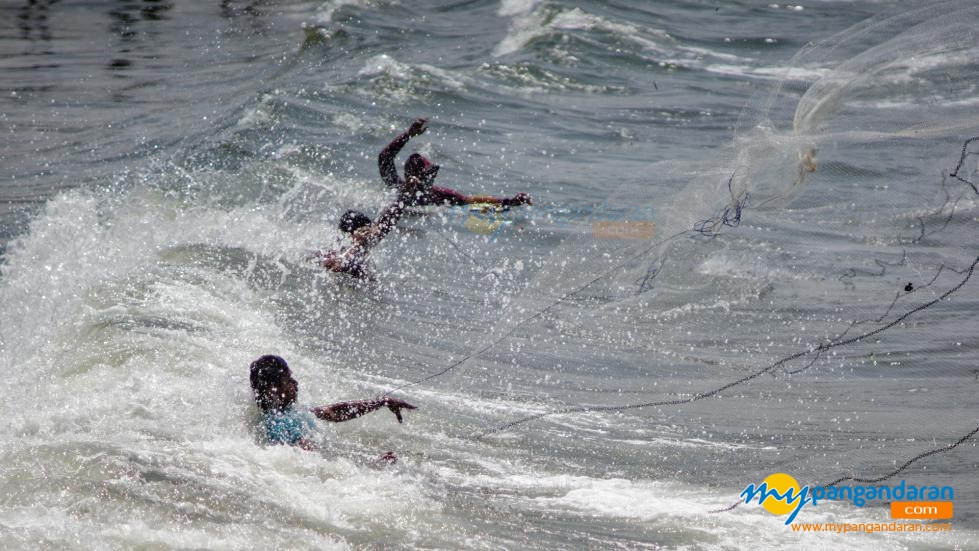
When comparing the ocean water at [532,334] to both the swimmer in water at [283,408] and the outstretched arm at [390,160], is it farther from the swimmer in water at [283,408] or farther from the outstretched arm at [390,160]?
the outstretched arm at [390,160]

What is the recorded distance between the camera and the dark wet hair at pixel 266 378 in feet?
17.5

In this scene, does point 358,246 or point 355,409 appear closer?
point 355,409

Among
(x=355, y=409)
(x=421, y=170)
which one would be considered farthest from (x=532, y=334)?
(x=421, y=170)

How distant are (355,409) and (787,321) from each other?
3412 mm

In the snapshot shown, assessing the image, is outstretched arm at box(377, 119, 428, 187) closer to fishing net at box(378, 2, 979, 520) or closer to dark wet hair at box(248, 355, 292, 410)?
fishing net at box(378, 2, 979, 520)

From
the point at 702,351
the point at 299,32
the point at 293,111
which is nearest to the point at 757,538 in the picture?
the point at 702,351

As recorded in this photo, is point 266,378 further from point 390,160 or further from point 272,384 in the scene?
point 390,160

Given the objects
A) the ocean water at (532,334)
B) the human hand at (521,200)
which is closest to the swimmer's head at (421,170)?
the ocean water at (532,334)

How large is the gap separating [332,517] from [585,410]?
1.89 metres

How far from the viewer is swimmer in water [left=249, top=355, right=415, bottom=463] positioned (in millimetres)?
5273

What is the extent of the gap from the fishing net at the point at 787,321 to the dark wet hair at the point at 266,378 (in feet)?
3.62

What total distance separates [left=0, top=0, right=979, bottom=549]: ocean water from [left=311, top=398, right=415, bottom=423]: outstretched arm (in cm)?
17

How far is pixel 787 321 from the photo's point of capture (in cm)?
731

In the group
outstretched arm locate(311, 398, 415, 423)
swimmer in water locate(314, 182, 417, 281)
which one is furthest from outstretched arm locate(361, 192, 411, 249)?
outstretched arm locate(311, 398, 415, 423)
